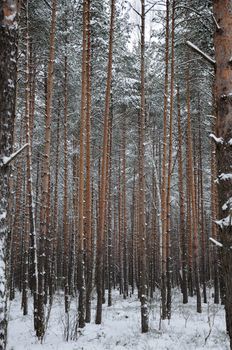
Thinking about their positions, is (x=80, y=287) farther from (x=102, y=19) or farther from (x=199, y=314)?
(x=102, y=19)

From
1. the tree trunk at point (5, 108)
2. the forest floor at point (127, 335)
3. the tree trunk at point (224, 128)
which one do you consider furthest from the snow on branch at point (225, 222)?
the forest floor at point (127, 335)

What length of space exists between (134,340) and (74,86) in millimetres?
10940

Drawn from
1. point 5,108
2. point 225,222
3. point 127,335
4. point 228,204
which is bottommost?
point 127,335

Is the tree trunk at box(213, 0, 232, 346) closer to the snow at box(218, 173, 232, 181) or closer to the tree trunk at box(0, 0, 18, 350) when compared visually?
the snow at box(218, 173, 232, 181)

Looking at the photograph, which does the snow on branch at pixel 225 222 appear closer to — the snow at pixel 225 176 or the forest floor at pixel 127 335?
the snow at pixel 225 176

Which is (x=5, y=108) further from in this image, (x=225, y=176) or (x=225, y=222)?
(x=225, y=222)

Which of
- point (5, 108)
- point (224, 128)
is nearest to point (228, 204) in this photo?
point (224, 128)

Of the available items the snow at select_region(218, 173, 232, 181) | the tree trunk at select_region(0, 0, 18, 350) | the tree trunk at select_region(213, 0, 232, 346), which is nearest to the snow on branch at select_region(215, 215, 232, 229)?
the tree trunk at select_region(213, 0, 232, 346)

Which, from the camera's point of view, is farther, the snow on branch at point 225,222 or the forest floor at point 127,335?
the forest floor at point 127,335

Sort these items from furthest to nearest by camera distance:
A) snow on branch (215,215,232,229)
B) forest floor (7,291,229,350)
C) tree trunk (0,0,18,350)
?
forest floor (7,291,229,350) → snow on branch (215,215,232,229) → tree trunk (0,0,18,350)

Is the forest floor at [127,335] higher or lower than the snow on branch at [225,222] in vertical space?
lower

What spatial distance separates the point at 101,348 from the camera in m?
7.57

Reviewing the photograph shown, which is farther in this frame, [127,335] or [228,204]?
[127,335]

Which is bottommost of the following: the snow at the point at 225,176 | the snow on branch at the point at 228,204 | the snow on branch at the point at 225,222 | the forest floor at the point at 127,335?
the forest floor at the point at 127,335
